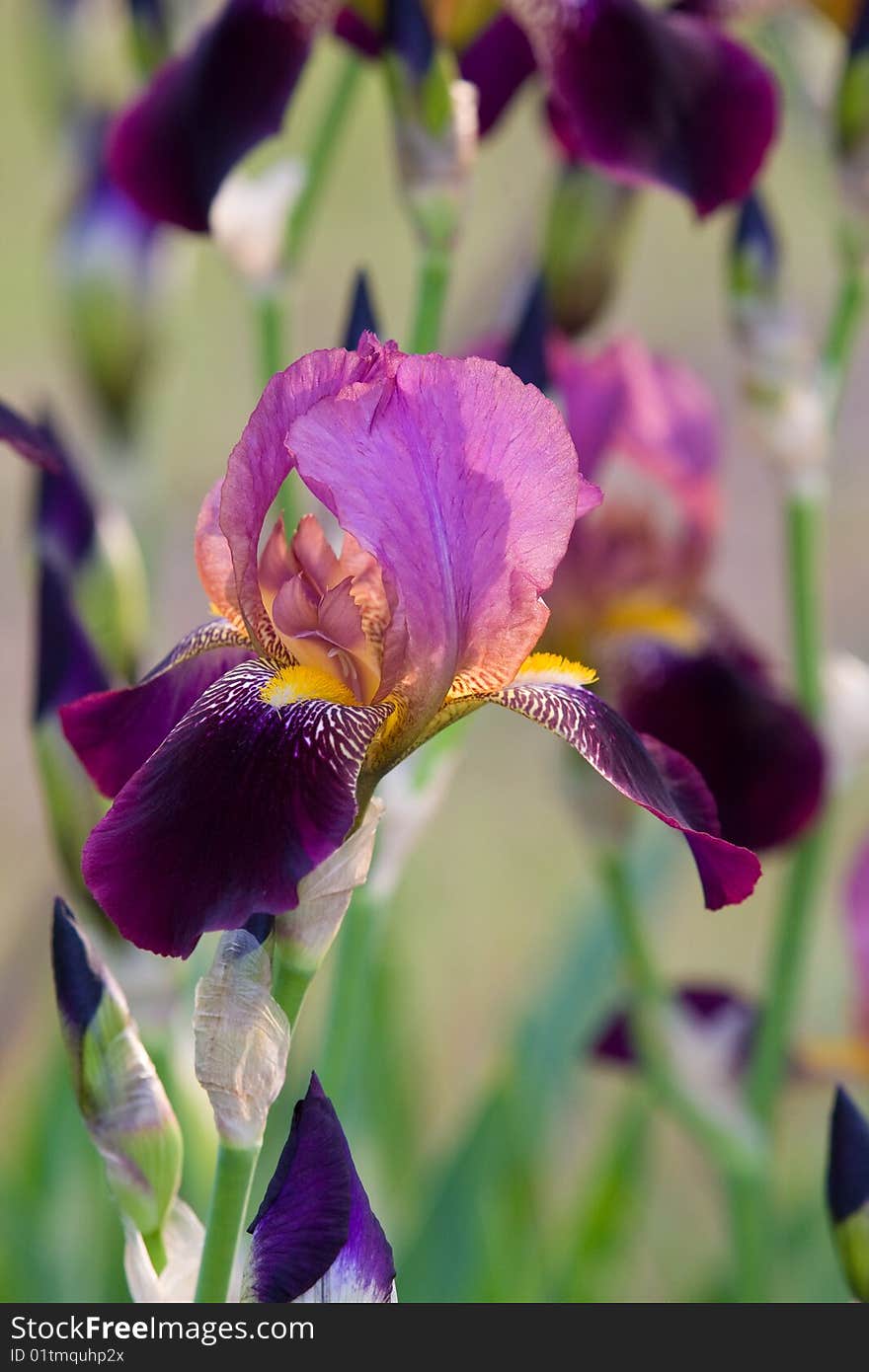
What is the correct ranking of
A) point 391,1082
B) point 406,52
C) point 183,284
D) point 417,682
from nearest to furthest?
1. point 417,682
2. point 406,52
3. point 183,284
4. point 391,1082

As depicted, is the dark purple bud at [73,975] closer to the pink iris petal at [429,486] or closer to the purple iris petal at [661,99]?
the pink iris petal at [429,486]

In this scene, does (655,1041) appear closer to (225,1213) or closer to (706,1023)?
(706,1023)

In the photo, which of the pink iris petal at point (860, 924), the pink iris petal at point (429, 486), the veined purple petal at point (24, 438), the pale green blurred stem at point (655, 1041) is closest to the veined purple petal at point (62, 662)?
the veined purple petal at point (24, 438)

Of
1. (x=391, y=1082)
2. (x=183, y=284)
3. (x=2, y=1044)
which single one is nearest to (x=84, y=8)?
(x=183, y=284)
